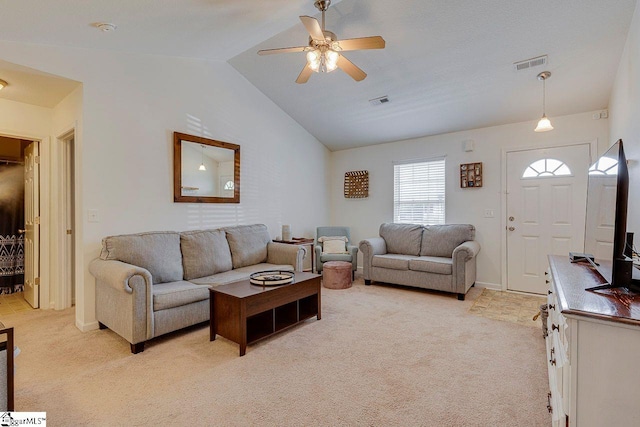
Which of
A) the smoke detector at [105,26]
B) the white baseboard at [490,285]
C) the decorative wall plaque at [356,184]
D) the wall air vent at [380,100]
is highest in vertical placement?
the smoke detector at [105,26]

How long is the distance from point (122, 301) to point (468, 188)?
4.50 metres

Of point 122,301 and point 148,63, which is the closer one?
point 122,301

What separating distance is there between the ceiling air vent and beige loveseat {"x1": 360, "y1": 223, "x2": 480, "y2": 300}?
6.78 ft

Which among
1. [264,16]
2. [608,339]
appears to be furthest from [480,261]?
[264,16]

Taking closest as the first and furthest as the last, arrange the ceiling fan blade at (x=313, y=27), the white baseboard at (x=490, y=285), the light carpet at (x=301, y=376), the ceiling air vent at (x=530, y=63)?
the light carpet at (x=301, y=376)
the ceiling fan blade at (x=313, y=27)
the ceiling air vent at (x=530, y=63)
the white baseboard at (x=490, y=285)

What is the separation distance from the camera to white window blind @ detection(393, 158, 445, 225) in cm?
501

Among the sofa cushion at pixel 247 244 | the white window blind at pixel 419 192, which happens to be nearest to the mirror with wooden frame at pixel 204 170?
the sofa cushion at pixel 247 244

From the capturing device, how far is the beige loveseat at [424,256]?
3977 millimetres

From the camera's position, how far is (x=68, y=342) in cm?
273

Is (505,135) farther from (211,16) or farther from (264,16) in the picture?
(211,16)

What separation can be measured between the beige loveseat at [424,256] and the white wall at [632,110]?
1.82 m

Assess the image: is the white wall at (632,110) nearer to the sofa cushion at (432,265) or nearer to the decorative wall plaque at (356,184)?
the sofa cushion at (432,265)

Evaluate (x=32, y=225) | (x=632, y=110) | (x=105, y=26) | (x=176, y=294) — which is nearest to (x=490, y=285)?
(x=632, y=110)

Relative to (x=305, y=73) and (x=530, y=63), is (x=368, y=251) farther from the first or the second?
(x=530, y=63)
